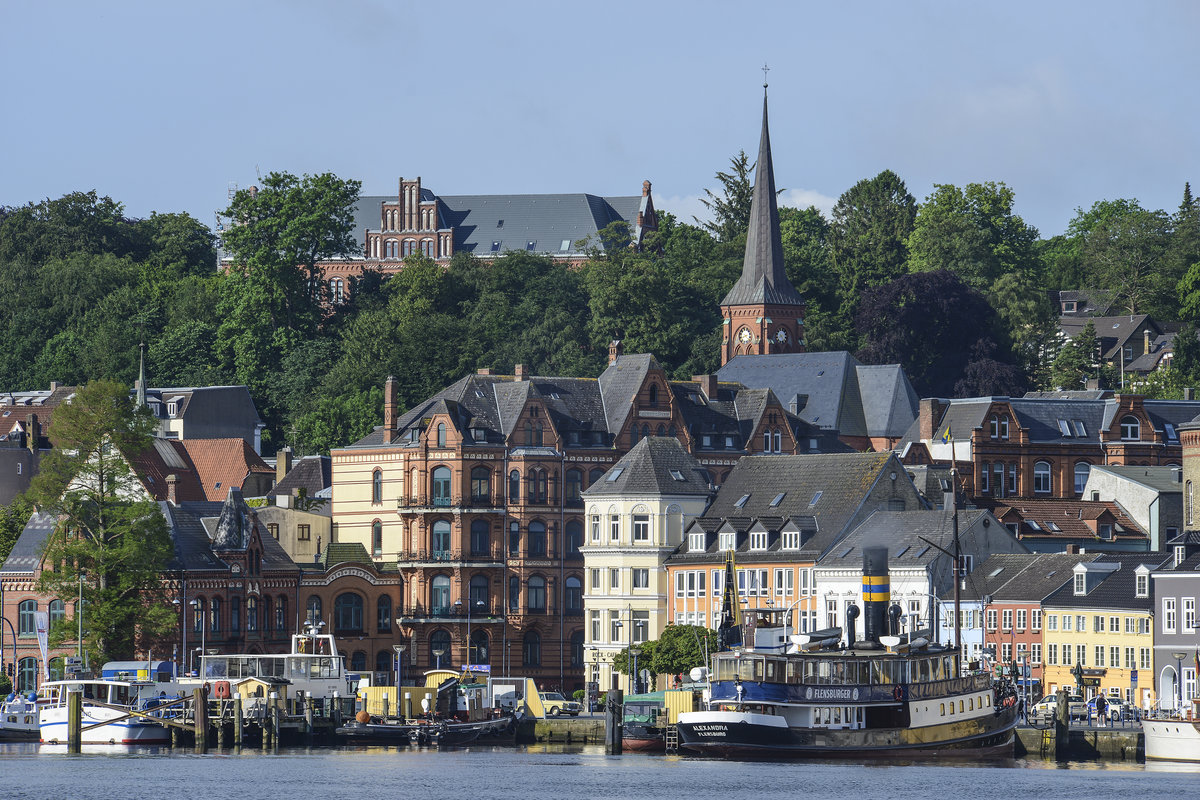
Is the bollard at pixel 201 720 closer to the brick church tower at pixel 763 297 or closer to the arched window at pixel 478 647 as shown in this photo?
the arched window at pixel 478 647

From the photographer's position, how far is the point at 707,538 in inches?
5620

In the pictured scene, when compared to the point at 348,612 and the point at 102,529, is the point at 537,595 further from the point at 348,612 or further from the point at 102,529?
the point at 102,529

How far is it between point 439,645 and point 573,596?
736 cm

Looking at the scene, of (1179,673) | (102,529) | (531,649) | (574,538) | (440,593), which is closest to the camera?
(1179,673)

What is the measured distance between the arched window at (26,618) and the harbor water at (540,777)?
20282mm

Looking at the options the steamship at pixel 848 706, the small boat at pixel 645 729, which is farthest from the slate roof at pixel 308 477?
the steamship at pixel 848 706

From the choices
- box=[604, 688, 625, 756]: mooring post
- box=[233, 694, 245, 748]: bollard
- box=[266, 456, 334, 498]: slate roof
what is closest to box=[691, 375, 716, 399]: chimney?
box=[266, 456, 334, 498]: slate roof

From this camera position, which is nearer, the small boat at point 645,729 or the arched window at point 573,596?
the small boat at point 645,729

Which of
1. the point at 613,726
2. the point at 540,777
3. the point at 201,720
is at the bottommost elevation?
the point at 540,777

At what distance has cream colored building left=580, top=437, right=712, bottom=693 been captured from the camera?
473ft

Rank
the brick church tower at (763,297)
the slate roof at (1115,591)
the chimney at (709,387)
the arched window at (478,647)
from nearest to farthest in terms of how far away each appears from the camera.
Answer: the slate roof at (1115,591)
the arched window at (478,647)
the chimney at (709,387)
the brick church tower at (763,297)

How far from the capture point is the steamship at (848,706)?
110m

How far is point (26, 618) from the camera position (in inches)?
5389

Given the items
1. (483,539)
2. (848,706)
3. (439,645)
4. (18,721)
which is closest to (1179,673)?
(848,706)
